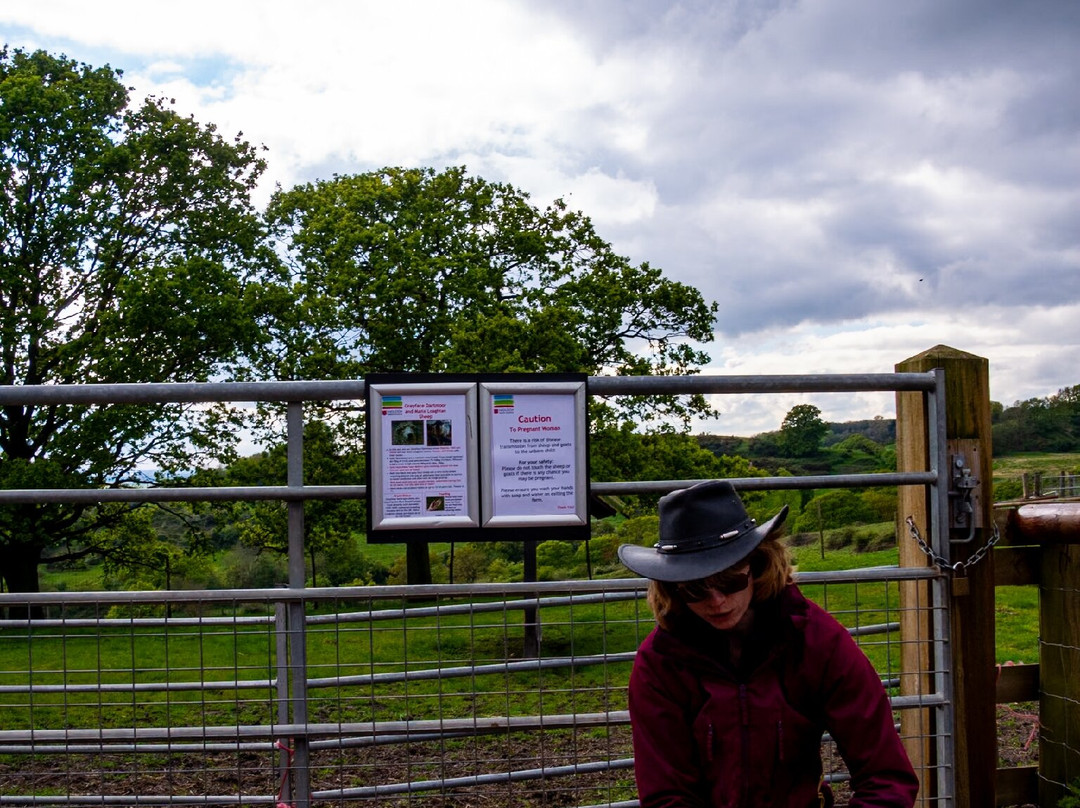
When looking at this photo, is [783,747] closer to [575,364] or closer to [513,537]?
[513,537]

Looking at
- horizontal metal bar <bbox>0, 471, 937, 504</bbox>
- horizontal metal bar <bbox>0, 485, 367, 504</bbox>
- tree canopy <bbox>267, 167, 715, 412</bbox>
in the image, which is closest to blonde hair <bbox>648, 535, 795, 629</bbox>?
horizontal metal bar <bbox>0, 471, 937, 504</bbox>

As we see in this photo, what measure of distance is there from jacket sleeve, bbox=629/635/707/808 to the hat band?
0.93ft

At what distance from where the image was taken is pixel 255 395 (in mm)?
3502

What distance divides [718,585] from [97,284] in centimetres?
2353

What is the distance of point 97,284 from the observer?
2298 cm

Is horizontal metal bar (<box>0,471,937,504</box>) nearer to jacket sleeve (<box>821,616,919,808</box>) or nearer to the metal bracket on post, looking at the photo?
the metal bracket on post

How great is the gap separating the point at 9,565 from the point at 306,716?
65.3 feet

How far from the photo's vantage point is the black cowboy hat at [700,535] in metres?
2.35

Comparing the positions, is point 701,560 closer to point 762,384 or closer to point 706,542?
point 706,542

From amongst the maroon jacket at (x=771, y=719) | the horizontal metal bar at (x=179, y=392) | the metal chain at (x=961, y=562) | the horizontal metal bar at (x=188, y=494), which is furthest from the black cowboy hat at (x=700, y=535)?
the metal chain at (x=961, y=562)

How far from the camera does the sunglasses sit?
236 centimetres

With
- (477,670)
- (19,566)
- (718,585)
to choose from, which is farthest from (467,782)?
(19,566)

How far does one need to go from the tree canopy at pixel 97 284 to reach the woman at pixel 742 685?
20.2m

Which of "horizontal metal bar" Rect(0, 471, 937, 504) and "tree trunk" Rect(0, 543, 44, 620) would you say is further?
"tree trunk" Rect(0, 543, 44, 620)
